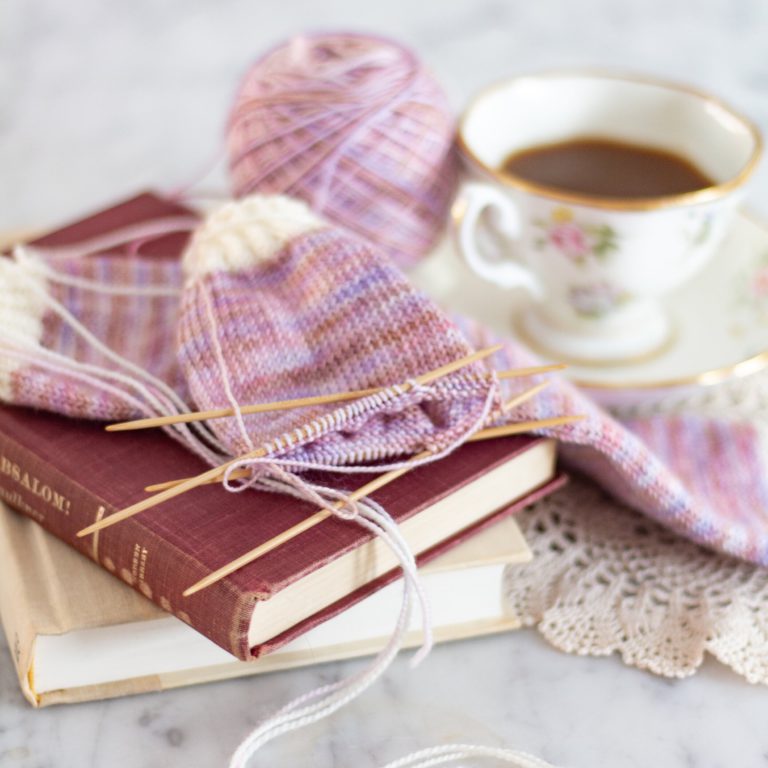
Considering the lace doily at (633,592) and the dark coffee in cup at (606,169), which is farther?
the dark coffee in cup at (606,169)

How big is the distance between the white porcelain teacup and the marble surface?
0.91 ft

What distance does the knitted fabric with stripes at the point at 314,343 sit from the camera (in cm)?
70

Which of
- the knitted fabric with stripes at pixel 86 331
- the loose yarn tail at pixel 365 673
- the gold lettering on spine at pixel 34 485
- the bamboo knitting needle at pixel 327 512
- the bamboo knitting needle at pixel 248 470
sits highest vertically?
the knitted fabric with stripes at pixel 86 331

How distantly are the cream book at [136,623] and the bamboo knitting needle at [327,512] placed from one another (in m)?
0.06

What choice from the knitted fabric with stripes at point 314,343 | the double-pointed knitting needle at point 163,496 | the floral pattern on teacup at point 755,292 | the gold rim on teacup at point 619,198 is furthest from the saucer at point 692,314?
the double-pointed knitting needle at point 163,496

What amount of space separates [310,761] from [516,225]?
445mm

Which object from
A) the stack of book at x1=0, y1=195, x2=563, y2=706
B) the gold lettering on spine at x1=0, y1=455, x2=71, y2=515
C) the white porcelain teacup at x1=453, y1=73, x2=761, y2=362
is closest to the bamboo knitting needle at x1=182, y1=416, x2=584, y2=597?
the stack of book at x1=0, y1=195, x2=563, y2=706

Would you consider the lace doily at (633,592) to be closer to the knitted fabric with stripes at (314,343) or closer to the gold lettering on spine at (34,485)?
the knitted fabric with stripes at (314,343)

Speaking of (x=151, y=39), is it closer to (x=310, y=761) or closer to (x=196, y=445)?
(x=196, y=445)

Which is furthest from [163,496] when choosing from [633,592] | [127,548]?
[633,592]

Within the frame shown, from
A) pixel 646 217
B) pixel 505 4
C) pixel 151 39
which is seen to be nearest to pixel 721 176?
pixel 646 217

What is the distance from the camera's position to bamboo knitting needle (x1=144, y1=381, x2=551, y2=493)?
2.23ft

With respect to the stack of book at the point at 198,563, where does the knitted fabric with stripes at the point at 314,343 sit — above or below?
above

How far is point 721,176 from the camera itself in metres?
0.97
